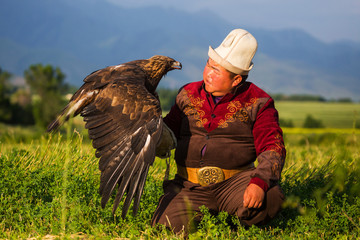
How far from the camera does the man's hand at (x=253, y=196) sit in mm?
3824

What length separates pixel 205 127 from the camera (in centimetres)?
417

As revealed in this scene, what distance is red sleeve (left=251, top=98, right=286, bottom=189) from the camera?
3.89m

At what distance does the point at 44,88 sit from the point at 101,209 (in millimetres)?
54872

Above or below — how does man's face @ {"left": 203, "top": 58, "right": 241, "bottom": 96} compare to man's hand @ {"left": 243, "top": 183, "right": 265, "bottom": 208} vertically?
above

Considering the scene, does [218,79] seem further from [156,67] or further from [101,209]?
[101,209]

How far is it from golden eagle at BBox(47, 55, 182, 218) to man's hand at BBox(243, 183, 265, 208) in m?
0.82

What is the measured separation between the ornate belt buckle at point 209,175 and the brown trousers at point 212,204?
5cm

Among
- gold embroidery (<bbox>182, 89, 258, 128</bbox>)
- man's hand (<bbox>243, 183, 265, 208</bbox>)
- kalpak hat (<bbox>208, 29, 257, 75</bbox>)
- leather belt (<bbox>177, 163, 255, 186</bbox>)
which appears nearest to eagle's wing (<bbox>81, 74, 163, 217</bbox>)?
gold embroidery (<bbox>182, 89, 258, 128</bbox>)

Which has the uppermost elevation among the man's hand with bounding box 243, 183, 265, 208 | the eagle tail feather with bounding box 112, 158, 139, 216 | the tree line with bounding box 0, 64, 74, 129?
the eagle tail feather with bounding box 112, 158, 139, 216

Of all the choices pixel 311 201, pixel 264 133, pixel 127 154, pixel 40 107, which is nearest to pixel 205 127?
pixel 264 133

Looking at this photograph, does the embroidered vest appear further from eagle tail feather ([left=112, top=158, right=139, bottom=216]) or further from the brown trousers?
eagle tail feather ([left=112, top=158, right=139, bottom=216])

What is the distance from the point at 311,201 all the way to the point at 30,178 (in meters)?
2.97

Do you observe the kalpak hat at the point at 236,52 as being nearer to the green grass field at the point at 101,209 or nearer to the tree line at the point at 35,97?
the green grass field at the point at 101,209

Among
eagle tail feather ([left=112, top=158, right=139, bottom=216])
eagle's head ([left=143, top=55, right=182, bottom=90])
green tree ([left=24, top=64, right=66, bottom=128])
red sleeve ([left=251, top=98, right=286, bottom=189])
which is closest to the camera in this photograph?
eagle tail feather ([left=112, top=158, right=139, bottom=216])
